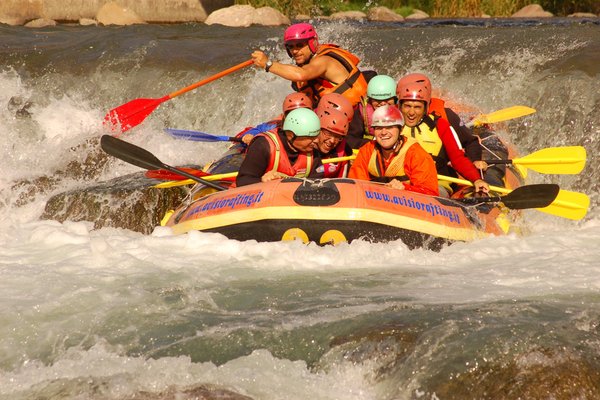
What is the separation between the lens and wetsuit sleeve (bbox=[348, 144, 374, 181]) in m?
7.81

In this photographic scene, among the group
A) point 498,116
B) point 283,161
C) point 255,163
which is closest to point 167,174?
point 255,163

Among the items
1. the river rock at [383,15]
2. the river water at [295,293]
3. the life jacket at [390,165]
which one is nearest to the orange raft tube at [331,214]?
the river water at [295,293]

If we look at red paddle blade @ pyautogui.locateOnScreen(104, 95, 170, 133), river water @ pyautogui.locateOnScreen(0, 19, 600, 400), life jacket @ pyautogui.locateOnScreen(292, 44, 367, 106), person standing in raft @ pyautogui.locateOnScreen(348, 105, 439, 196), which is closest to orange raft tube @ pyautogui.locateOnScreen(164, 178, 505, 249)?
Answer: river water @ pyautogui.locateOnScreen(0, 19, 600, 400)

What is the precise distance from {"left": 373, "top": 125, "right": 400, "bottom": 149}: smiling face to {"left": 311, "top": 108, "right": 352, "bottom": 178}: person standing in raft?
14.8 inches

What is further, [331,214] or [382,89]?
[382,89]

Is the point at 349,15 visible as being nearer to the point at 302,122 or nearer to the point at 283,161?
the point at 283,161

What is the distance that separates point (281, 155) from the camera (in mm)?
7852

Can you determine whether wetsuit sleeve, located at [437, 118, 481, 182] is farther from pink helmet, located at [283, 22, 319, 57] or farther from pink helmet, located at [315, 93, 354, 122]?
pink helmet, located at [283, 22, 319, 57]

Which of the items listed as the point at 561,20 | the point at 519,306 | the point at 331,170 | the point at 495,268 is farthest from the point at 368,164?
the point at 561,20

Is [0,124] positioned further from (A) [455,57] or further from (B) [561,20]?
(B) [561,20]

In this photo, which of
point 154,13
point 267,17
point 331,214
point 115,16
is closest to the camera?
point 331,214

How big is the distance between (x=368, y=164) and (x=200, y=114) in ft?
16.6

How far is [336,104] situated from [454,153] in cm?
102

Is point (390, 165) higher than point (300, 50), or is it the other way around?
point (300, 50)
